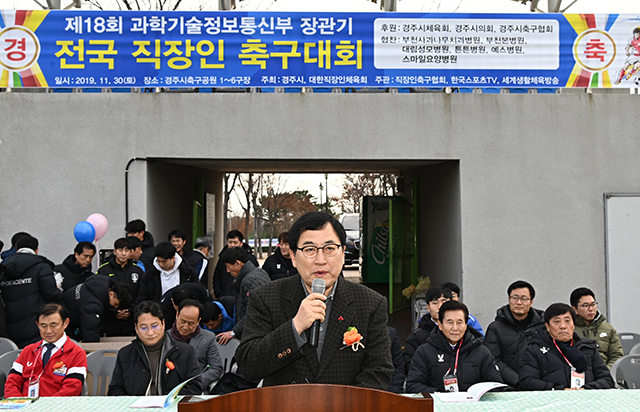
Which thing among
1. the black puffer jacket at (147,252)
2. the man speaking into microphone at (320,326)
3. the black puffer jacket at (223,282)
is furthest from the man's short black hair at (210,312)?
→ the man speaking into microphone at (320,326)

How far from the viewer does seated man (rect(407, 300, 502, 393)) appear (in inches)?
154

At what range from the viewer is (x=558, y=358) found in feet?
13.7

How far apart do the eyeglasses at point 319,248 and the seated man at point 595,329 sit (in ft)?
12.2

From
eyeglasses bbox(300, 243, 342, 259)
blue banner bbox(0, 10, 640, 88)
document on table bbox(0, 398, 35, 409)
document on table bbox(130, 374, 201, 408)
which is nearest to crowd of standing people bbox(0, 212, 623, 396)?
eyeglasses bbox(300, 243, 342, 259)

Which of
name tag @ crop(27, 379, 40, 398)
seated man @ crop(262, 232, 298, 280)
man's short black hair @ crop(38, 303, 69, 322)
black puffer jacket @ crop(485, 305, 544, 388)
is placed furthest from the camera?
seated man @ crop(262, 232, 298, 280)

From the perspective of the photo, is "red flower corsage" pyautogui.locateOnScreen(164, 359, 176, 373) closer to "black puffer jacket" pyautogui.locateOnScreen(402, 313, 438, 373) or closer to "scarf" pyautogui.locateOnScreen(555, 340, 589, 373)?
"black puffer jacket" pyautogui.locateOnScreen(402, 313, 438, 373)

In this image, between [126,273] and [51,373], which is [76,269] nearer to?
[126,273]

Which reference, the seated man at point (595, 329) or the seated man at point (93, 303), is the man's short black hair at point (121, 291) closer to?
the seated man at point (93, 303)

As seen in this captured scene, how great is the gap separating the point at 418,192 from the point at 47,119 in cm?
667

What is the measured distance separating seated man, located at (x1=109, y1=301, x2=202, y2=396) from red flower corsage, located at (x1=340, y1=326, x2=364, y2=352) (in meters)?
2.05

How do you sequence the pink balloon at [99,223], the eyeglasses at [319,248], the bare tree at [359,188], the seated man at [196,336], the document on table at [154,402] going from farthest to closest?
1. the bare tree at [359,188]
2. the pink balloon at [99,223]
3. the seated man at [196,336]
4. the document on table at [154,402]
5. the eyeglasses at [319,248]

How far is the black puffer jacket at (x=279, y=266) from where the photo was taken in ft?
21.4

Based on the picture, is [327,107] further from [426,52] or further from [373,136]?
[426,52]

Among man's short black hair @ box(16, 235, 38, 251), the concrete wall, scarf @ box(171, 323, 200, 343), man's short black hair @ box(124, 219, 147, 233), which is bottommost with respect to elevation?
scarf @ box(171, 323, 200, 343)
